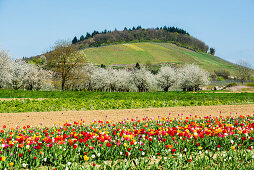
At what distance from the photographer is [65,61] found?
40062mm

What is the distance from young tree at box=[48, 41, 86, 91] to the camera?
40000 millimetres

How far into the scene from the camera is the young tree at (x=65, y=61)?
4000 cm

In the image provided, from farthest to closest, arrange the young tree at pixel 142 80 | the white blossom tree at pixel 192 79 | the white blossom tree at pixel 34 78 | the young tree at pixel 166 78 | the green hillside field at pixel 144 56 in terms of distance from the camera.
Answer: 1. the green hillside field at pixel 144 56
2. the white blossom tree at pixel 192 79
3. the young tree at pixel 166 78
4. the young tree at pixel 142 80
5. the white blossom tree at pixel 34 78

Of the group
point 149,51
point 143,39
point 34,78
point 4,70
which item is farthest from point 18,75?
point 143,39

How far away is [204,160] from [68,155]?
121 inches

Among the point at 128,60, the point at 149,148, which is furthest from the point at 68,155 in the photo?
the point at 128,60

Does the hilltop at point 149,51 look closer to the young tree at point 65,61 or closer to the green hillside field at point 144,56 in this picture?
the green hillside field at point 144,56

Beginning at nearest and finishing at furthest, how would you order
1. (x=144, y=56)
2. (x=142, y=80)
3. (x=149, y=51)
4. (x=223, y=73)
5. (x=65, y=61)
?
(x=65, y=61), (x=142, y=80), (x=223, y=73), (x=144, y=56), (x=149, y=51)

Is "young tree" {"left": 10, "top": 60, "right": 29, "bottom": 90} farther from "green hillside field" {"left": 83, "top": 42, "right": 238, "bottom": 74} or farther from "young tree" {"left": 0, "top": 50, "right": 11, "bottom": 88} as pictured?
"green hillside field" {"left": 83, "top": 42, "right": 238, "bottom": 74}


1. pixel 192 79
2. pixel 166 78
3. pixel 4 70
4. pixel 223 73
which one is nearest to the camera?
pixel 4 70

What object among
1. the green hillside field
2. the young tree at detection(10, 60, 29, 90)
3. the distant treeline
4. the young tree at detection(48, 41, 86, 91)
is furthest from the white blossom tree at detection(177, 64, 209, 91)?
the distant treeline

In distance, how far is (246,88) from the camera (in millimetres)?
48500

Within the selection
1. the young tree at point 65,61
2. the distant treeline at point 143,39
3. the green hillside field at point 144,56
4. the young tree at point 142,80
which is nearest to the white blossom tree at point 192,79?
the young tree at point 142,80

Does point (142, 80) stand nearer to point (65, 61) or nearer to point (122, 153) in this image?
point (65, 61)
